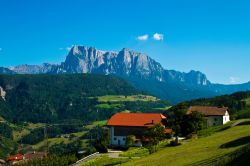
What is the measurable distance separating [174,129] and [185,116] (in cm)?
A: 475

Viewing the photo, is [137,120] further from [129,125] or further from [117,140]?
[117,140]

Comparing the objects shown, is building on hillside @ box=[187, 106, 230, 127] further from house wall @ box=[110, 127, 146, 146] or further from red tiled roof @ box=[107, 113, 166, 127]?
house wall @ box=[110, 127, 146, 146]

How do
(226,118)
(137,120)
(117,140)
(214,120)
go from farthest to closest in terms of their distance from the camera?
(226,118) → (214,120) → (137,120) → (117,140)

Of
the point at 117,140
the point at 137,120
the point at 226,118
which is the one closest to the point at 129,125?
the point at 137,120

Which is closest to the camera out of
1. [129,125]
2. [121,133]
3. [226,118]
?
[129,125]

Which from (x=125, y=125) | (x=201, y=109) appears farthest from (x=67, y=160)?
(x=201, y=109)

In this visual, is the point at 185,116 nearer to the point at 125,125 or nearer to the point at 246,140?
the point at 125,125

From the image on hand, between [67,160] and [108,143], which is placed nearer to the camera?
[67,160]

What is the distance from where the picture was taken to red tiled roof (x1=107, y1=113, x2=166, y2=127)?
113000 mm

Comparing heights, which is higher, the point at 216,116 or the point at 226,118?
the point at 216,116

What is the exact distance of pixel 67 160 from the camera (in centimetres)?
10644

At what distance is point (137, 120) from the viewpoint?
380 ft

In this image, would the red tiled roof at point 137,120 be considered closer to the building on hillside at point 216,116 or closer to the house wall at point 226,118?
the building on hillside at point 216,116

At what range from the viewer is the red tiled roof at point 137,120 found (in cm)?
11300
